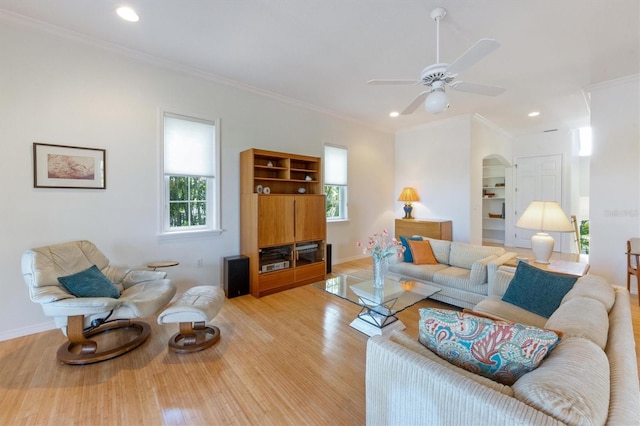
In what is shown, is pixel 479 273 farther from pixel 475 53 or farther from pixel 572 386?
pixel 572 386

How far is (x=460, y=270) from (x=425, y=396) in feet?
9.02

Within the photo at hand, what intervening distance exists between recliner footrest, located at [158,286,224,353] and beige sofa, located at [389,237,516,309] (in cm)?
240

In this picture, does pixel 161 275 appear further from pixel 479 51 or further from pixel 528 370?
pixel 479 51

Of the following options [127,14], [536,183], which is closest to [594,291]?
[127,14]

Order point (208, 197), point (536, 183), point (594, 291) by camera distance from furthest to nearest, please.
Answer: point (536, 183)
point (208, 197)
point (594, 291)

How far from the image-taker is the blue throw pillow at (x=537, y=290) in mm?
2074

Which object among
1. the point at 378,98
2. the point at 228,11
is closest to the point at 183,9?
the point at 228,11

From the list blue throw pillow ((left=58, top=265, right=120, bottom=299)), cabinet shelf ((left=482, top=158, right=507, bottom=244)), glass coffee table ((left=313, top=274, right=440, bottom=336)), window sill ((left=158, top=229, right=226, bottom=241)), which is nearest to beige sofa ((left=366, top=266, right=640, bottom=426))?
glass coffee table ((left=313, top=274, right=440, bottom=336))

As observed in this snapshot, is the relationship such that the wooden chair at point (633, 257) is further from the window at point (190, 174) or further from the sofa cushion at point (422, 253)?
the window at point (190, 174)

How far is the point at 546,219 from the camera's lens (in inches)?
117

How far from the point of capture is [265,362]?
225 cm

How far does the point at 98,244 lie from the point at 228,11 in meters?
2.79

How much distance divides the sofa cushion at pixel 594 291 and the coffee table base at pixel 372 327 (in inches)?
54.6

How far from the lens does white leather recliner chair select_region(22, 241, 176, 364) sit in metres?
2.14
